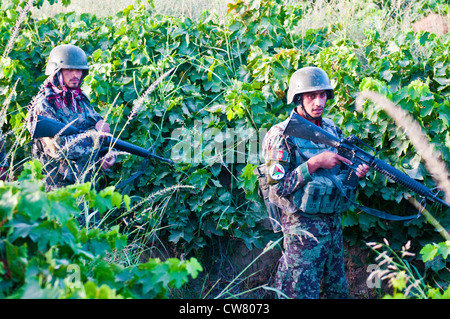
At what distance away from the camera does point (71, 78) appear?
4215 mm

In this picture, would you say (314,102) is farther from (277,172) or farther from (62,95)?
(62,95)

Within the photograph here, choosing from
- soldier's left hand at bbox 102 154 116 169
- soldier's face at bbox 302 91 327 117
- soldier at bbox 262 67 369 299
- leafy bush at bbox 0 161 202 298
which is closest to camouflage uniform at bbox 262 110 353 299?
soldier at bbox 262 67 369 299

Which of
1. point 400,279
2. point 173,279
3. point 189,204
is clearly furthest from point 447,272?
point 173,279

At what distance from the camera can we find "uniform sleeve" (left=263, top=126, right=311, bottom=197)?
3496 mm

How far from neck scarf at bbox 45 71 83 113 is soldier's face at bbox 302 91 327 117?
1.94 metres

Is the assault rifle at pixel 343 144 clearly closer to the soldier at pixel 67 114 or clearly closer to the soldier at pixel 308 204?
the soldier at pixel 308 204

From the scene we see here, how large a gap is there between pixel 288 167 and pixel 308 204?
31cm

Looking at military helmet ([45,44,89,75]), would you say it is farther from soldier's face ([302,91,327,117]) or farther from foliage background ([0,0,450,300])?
soldier's face ([302,91,327,117])

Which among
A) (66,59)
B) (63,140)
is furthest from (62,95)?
(63,140)

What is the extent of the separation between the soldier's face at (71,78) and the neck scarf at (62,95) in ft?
0.09

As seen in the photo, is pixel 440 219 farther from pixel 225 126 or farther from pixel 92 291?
pixel 92 291

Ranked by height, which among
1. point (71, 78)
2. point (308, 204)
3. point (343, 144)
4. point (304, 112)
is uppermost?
point (71, 78)

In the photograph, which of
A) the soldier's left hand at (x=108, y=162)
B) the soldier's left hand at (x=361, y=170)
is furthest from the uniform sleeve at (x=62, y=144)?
the soldier's left hand at (x=361, y=170)

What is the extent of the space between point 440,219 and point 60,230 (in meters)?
3.45
